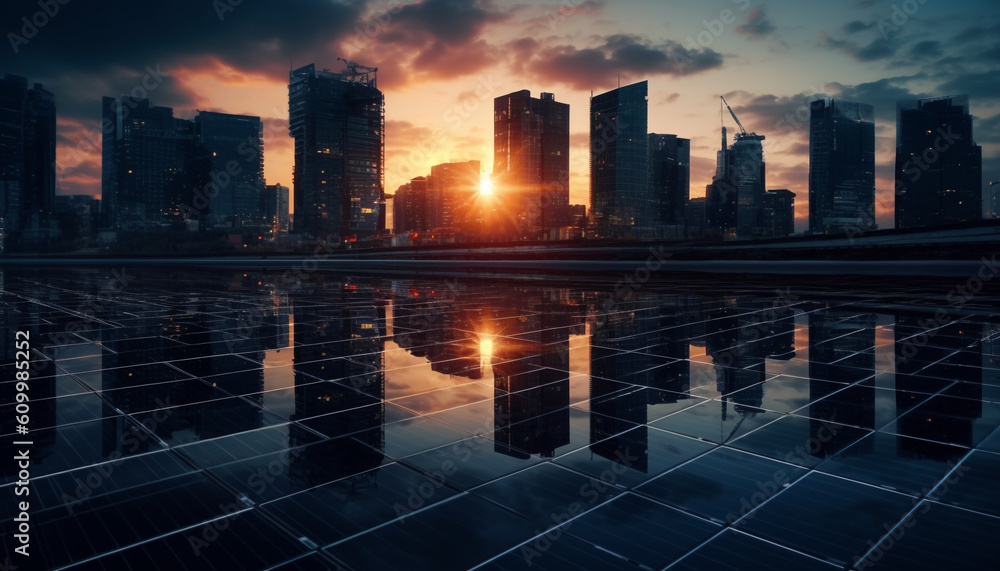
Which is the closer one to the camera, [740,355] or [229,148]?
[740,355]

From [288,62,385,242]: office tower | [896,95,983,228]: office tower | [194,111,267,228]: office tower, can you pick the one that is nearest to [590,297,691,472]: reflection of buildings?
[896,95,983,228]: office tower

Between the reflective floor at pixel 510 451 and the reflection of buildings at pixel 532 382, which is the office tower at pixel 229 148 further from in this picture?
the reflective floor at pixel 510 451

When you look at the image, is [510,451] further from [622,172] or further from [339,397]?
[622,172]

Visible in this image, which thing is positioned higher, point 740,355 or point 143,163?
point 143,163

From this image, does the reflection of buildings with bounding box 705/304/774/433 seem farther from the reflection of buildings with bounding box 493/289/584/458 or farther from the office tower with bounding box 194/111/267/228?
the office tower with bounding box 194/111/267/228

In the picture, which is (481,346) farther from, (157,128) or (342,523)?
Answer: (157,128)

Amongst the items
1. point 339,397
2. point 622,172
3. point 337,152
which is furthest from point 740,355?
point 622,172

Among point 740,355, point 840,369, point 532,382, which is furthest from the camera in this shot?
point 740,355

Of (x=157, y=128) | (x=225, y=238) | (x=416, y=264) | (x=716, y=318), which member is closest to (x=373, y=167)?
(x=225, y=238)
